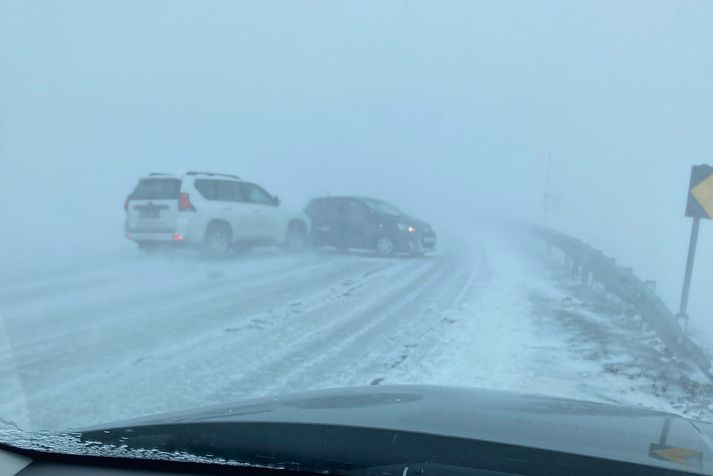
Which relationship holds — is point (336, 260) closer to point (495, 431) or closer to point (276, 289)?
point (276, 289)

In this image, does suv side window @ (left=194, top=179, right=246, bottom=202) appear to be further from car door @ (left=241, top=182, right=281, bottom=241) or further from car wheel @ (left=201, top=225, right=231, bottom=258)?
car wheel @ (left=201, top=225, right=231, bottom=258)

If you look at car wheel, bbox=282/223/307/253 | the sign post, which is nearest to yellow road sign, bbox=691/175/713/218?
the sign post

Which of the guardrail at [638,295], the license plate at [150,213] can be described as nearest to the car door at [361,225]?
the guardrail at [638,295]

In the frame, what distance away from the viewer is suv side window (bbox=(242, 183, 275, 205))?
650 inches

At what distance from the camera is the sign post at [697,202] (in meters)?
8.91

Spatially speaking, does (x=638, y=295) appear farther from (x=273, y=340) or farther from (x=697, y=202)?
(x=273, y=340)

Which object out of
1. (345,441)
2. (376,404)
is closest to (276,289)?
(376,404)

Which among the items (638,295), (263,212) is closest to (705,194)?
(638,295)

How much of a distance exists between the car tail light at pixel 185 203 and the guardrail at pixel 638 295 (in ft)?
25.4

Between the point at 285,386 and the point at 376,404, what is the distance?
3.09 meters

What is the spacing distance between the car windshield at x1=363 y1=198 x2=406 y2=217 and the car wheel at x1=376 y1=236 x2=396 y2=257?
69 cm

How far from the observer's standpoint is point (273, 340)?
8.36 metres

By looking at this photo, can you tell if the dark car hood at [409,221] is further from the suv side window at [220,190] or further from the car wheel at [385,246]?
the suv side window at [220,190]

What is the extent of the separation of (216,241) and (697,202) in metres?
9.56
